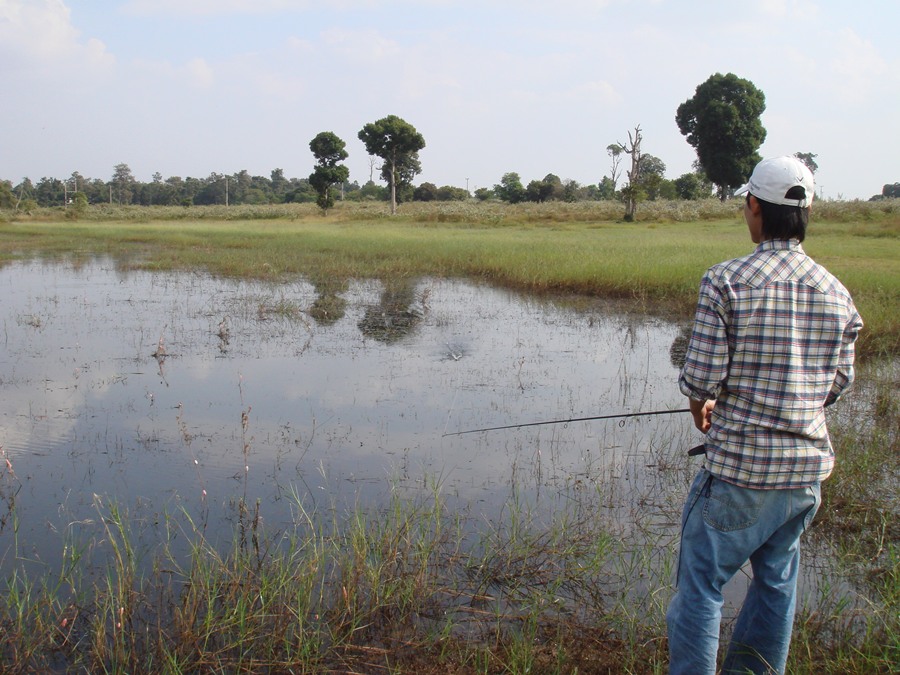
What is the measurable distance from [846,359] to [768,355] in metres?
0.29

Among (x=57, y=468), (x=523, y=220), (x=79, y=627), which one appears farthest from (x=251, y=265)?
(x=523, y=220)

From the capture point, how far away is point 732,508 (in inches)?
73.6

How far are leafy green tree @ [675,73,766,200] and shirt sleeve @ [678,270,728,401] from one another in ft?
135

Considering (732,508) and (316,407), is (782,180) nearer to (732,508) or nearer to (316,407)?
(732,508)

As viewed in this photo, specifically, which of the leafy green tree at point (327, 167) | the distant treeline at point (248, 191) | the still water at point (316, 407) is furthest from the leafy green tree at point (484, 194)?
the still water at point (316, 407)

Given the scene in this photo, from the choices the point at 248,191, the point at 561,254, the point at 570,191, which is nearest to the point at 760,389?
the point at 561,254

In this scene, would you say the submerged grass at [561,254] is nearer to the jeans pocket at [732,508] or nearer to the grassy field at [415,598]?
the grassy field at [415,598]

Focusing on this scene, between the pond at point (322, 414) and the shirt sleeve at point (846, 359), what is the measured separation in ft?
5.08

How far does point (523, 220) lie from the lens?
31.9 m

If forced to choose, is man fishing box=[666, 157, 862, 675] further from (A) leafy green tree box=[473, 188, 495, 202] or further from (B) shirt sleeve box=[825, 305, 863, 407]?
(A) leafy green tree box=[473, 188, 495, 202]

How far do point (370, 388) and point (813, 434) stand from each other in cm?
460

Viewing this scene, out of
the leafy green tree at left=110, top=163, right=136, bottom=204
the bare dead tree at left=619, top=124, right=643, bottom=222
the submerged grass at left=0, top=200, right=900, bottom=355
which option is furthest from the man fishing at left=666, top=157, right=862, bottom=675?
the leafy green tree at left=110, top=163, right=136, bottom=204

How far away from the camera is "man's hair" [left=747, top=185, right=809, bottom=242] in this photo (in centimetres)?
186

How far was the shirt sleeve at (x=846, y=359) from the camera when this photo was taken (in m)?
1.93
